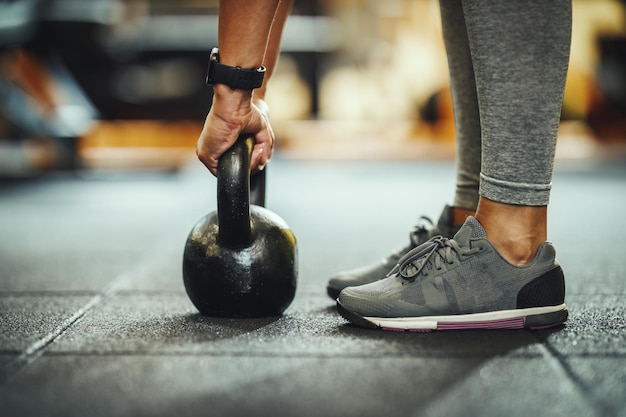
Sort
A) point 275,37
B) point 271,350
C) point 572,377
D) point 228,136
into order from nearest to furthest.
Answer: point 572,377 < point 271,350 < point 228,136 < point 275,37

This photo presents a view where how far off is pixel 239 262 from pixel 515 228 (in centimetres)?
41

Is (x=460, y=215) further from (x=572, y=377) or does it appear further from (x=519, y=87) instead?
(x=572, y=377)

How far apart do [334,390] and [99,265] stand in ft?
3.32

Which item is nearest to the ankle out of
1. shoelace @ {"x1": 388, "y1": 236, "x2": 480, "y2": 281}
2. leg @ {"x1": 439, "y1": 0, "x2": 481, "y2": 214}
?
leg @ {"x1": 439, "y1": 0, "x2": 481, "y2": 214}

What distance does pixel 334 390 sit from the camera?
72 cm

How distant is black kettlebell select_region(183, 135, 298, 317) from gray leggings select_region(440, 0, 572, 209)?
1.11 feet

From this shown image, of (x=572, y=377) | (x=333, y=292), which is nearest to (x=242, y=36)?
(x=333, y=292)

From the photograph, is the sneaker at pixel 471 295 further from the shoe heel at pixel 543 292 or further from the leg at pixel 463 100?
the leg at pixel 463 100

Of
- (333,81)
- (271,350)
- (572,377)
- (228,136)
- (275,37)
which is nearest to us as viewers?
(572,377)

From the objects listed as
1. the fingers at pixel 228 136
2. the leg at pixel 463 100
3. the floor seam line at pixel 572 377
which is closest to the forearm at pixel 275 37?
the fingers at pixel 228 136

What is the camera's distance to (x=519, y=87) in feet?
2.95

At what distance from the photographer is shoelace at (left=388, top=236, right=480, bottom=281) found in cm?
96

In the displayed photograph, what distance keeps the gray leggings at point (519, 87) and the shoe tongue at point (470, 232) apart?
4cm

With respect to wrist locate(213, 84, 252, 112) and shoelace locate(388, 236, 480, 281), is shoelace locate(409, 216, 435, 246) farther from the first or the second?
wrist locate(213, 84, 252, 112)
